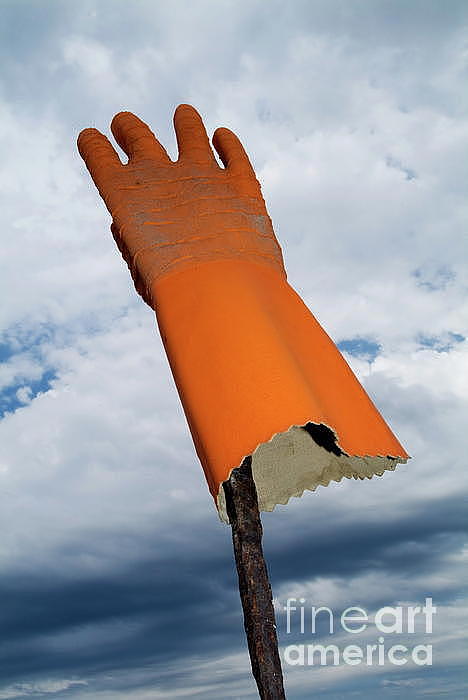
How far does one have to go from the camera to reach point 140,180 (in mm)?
4445

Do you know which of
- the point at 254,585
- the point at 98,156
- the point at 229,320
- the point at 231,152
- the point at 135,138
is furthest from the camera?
the point at 231,152

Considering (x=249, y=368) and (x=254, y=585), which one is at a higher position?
(x=249, y=368)

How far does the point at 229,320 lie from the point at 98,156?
71.9 inches

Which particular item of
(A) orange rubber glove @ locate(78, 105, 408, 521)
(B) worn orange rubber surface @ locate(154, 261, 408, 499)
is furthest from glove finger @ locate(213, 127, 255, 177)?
(B) worn orange rubber surface @ locate(154, 261, 408, 499)

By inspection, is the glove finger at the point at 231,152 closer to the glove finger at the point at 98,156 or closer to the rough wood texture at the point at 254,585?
the glove finger at the point at 98,156

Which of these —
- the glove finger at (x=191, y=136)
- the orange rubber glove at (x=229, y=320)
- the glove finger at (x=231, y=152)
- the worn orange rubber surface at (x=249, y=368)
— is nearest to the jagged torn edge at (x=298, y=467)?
the orange rubber glove at (x=229, y=320)

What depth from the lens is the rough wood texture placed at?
3.04 m

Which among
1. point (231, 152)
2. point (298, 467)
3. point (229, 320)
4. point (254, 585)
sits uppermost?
point (231, 152)

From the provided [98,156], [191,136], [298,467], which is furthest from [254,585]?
[191,136]

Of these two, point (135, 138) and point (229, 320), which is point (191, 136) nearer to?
point (135, 138)

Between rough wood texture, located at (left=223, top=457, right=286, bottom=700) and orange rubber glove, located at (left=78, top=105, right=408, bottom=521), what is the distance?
13 centimetres

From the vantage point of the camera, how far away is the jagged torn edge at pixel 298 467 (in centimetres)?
434

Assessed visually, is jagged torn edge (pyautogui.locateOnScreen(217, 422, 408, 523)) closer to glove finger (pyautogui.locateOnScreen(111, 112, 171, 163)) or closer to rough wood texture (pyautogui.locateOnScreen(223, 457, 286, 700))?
rough wood texture (pyautogui.locateOnScreen(223, 457, 286, 700))

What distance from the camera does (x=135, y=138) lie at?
15.8 ft
